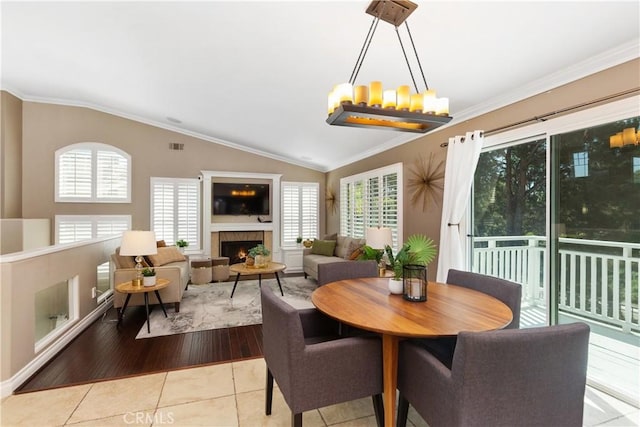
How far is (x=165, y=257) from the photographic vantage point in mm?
5051

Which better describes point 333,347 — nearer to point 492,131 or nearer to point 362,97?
point 362,97

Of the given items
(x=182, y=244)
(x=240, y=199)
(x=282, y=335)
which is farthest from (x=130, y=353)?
(x=240, y=199)

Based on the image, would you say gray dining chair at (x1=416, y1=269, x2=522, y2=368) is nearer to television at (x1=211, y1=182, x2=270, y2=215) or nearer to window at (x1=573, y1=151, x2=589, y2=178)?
window at (x1=573, y1=151, x2=589, y2=178)

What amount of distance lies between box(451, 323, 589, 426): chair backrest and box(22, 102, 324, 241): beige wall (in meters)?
6.48

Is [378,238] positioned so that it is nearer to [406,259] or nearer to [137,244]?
[406,259]

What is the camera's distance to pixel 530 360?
118cm

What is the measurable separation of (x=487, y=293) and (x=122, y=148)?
271 inches

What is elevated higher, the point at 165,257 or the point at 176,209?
the point at 176,209

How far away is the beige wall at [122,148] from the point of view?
221 inches

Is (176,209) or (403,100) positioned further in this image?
(176,209)

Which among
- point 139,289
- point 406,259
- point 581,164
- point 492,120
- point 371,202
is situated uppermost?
point 492,120

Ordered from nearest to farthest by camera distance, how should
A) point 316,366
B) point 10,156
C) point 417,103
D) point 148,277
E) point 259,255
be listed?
point 316,366 → point 417,103 → point 148,277 → point 259,255 → point 10,156

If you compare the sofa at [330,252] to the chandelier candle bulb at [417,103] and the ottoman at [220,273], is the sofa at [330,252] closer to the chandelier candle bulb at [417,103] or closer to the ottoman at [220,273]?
the ottoman at [220,273]

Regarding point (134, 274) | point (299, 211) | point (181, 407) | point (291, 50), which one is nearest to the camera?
point (181, 407)
